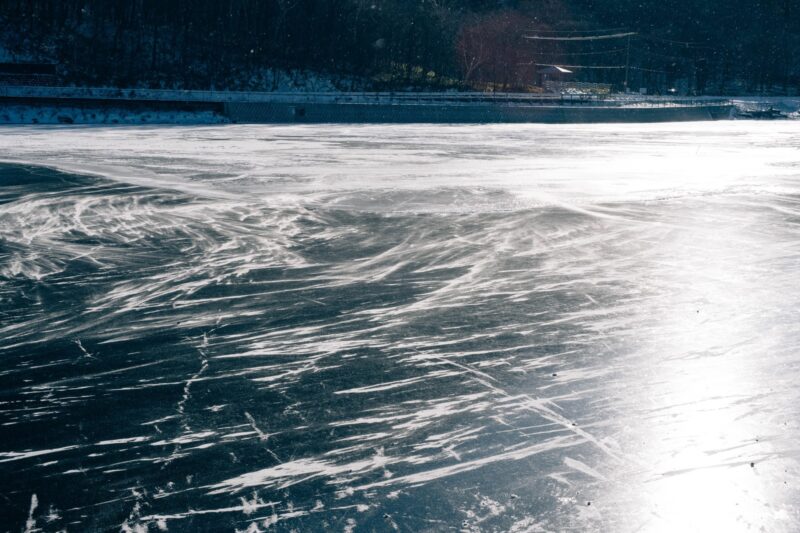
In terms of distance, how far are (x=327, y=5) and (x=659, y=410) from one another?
5211 centimetres

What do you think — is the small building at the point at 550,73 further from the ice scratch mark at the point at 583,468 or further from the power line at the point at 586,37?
the ice scratch mark at the point at 583,468

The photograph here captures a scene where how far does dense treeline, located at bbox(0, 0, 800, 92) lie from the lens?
43.0 metres

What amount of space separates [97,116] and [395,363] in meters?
28.7

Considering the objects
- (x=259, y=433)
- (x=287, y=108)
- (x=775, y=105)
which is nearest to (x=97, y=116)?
(x=287, y=108)

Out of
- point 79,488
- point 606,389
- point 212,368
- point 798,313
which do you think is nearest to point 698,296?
point 798,313

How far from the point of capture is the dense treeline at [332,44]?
141 ft

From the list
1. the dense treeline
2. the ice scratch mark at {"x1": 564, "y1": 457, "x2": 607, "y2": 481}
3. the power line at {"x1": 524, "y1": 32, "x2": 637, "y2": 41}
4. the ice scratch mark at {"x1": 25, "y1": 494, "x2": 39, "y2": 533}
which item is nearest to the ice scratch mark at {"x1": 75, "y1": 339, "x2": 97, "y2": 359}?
the ice scratch mark at {"x1": 25, "y1": 494, "x2": 39, "y2": 533}

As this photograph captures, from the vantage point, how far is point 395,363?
5160 mm

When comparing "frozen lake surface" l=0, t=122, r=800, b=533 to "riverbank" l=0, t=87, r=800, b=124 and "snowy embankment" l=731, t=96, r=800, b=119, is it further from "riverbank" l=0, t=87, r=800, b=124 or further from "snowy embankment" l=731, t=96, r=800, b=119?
"snowy embankment" l=731, t=96, r=800, b=119

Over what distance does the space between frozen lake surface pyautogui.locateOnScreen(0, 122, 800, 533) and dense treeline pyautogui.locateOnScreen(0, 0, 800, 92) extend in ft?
109

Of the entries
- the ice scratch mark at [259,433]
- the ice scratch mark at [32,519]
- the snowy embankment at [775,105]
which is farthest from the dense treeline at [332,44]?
the ice scratch mark at [32,519]

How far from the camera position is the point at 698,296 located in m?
6.80

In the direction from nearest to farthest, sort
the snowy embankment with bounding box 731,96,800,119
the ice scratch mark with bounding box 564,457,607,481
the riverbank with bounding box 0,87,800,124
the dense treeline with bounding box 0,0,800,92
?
the ice scratch mark with bounding box 564,457,607,481, the riverbank with bounding box 0,87,800,124, the dense treeline with bounding box 0,0,800,92, the snowy embankment with bounding box 731,96,800,119

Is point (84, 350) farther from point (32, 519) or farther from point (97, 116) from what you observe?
point (97, 116)
